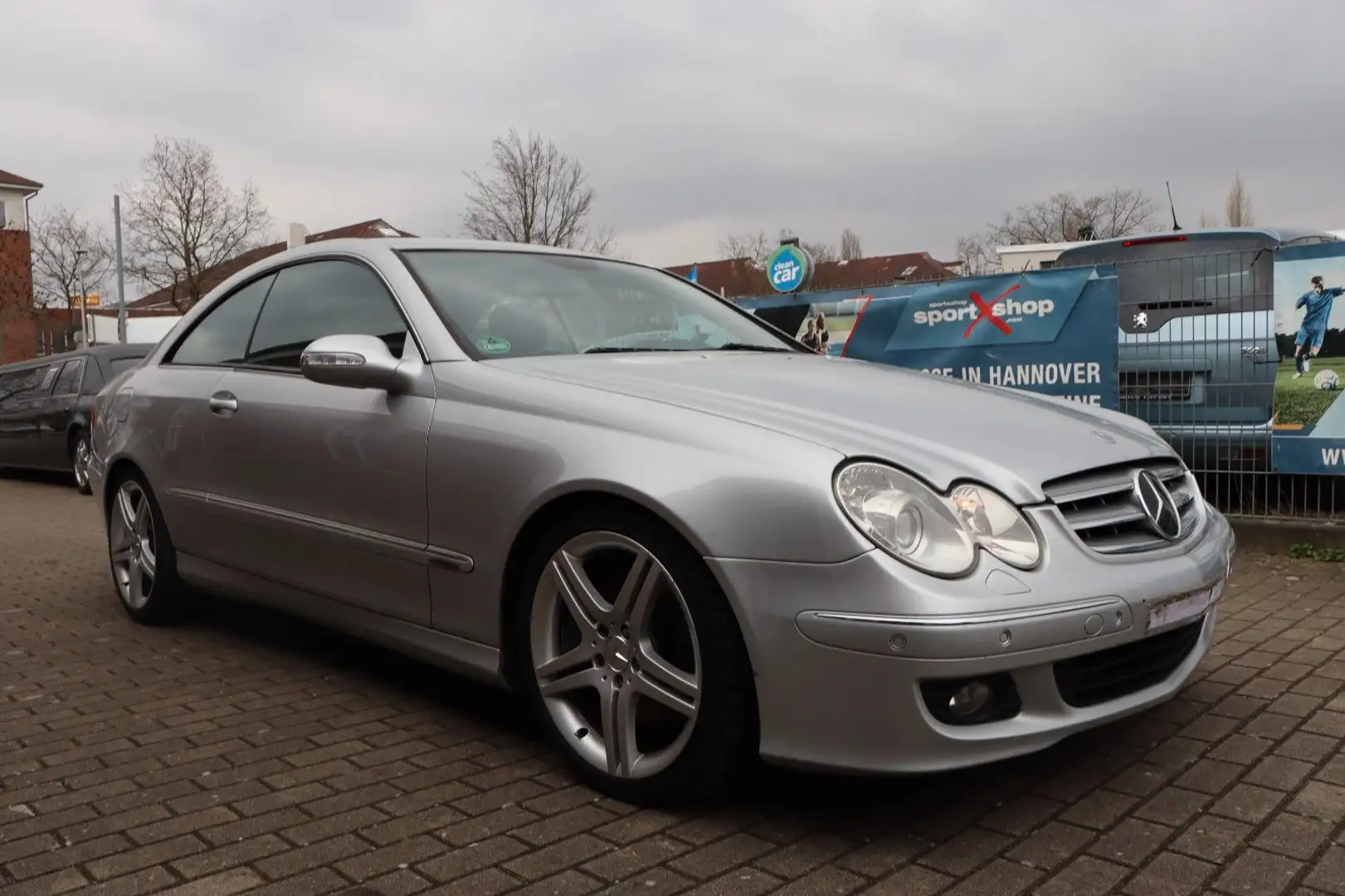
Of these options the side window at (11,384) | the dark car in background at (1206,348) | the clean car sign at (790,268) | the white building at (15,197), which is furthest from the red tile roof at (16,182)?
the dark car in background at (1206,348)

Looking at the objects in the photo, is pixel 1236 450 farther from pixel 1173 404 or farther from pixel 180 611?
pixel 180 611

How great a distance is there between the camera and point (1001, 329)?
7.39 m

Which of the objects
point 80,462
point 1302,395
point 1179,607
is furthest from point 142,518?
point 80,462

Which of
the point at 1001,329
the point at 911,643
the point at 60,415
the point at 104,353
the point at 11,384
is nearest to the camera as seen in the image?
the point at 911,643

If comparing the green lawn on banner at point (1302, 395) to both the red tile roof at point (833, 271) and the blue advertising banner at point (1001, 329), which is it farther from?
the red tile roof at point (833, 271)

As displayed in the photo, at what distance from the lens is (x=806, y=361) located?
3803mm

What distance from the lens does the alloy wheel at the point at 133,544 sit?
16.0 ft

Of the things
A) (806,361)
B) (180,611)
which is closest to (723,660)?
(806,361)

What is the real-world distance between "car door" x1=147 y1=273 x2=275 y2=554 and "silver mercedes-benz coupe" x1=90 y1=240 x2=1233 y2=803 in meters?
0.14

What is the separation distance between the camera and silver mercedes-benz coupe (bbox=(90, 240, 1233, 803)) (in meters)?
2.45

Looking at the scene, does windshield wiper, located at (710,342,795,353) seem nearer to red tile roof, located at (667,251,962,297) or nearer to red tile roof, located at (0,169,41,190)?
red tile roof, located at (667,251,962,297)

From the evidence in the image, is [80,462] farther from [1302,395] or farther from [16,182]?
[16,182]

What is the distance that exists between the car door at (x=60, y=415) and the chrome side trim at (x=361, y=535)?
29.9ft

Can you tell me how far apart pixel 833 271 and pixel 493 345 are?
5173cm
